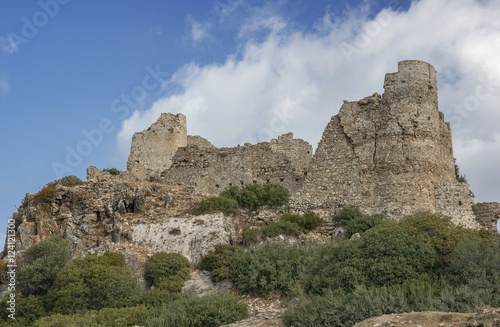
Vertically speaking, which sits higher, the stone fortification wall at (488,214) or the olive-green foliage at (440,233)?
the stone fortification wall at (488,214)

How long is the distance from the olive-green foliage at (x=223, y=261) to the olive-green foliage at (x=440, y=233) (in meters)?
6.29

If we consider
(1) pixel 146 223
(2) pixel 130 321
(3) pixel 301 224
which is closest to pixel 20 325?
(2) pixel 130 321

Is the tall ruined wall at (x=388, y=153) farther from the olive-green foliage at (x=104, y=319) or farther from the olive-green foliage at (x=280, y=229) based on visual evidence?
the olive-green foliage at (x=104, y=319)

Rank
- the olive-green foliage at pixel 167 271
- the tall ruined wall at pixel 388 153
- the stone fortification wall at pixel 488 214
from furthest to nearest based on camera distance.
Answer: the tall ruined wall at pixel 388 153 < the stone fortification wall at pixel 488 214 < the olive-green foliage at pixel 167 271

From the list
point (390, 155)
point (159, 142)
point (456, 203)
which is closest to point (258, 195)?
point (390, 155)

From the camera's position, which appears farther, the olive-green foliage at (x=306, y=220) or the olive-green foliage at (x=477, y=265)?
the olive-green foliage at (x=306, y=220)

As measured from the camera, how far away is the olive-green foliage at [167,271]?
21.2 metres

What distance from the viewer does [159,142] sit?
3788cm

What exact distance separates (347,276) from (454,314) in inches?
189

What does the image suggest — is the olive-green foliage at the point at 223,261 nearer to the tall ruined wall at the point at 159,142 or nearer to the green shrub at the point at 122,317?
the green shrub at the point at 122,317

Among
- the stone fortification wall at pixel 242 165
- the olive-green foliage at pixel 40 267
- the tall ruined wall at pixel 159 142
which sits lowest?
the olive-green foliage at pixel 40 267

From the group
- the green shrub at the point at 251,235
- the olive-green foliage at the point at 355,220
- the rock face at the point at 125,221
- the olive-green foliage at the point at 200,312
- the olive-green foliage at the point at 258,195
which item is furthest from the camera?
the olive-green foliage at the point at 258,195

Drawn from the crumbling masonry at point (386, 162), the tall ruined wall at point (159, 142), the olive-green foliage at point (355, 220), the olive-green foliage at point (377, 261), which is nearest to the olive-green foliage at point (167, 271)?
the olive-green foliage at point (377, 261)

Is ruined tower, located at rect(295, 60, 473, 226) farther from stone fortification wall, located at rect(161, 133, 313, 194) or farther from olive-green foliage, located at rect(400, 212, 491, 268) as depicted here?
olive-green foliage, located at rect(400, 212, 491, 268)
